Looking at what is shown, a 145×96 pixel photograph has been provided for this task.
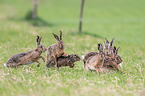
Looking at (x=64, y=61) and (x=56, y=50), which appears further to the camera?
(x=64, y=61)

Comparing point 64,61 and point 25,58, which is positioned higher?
point 25,58

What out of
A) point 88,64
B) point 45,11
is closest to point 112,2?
point 45,11

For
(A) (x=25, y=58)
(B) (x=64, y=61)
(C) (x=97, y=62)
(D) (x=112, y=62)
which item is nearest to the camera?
(C) (x=97, y=62)

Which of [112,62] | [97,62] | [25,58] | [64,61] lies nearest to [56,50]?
[64,61]

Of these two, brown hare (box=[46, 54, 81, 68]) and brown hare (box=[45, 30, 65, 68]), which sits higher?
brown hare (box=[45, 30, 65, 68])

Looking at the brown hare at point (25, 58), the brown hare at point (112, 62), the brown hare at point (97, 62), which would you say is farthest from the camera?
A: the brown hare at point (25, 58)

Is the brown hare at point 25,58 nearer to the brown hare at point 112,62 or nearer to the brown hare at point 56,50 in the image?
the brown hare at point 56,50

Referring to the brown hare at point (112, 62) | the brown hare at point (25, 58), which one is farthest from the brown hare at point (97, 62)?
the brown hare at point (25, 58)

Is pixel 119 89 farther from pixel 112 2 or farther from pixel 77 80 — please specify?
pixel 112 2

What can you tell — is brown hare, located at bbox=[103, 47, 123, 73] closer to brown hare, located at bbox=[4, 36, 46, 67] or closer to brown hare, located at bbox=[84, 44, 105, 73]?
brown hare, located at bbox=[84, 44, 105, 73]

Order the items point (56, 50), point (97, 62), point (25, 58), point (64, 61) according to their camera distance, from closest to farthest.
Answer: point (97, 62), point (25, 58), point (56, 50), point (64, 61)

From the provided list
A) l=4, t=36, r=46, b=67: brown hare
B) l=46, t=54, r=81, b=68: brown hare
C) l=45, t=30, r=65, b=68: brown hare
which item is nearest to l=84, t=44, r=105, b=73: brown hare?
l=46, t=54, r=81, b=68: brown hare

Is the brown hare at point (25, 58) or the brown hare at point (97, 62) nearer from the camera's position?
the brown hare at point (97, 62)

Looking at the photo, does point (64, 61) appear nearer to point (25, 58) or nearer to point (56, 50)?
point (56, 50)
